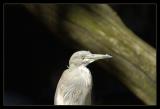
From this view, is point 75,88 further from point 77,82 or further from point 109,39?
point 109,39

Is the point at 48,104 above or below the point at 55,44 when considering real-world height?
below

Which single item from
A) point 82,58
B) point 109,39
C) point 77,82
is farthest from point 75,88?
point 109,39

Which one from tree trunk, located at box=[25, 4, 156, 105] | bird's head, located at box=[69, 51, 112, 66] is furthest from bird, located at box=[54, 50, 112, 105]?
tree trunk, located at box=[25, 4, 156, 105]

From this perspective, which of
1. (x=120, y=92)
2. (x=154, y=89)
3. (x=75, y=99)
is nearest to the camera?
(x=75, y=99)

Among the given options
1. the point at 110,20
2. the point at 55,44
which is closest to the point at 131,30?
the point at 110,20

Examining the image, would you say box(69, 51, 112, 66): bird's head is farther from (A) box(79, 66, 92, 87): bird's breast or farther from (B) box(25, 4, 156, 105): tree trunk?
(B) box(25, 4, 156, 105): tree trunk

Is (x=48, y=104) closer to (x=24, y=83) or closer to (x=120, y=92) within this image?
(x=24, y=83)
